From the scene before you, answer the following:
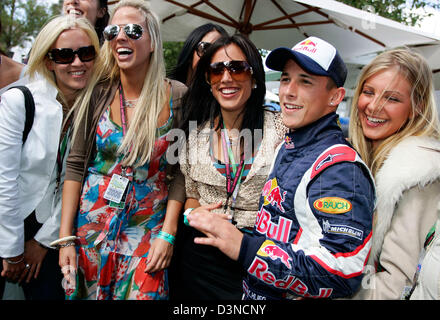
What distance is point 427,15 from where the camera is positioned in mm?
7137

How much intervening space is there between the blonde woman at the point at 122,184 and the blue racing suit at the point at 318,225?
0.86m

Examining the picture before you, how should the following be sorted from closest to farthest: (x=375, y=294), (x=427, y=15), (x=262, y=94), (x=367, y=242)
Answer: (x=367, y=242)
(x=375, y=294)
(x=262, y=94)
(x=427, y=15)

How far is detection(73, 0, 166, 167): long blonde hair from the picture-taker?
6.24 feet

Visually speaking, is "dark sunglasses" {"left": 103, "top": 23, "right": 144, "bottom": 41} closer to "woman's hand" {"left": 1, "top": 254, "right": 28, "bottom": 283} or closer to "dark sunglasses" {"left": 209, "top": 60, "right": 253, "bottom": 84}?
"dark sunglasses" {"left": 209, "top": 60, "right": 253, "bottom": 84}

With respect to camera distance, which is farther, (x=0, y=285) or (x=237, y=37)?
(x=0, y=285)

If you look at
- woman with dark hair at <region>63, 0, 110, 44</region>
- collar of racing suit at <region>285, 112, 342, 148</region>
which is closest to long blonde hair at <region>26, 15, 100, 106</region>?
woman with dark hair at <region>63, 0, 110, 44</region>

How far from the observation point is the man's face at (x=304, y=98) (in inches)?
58.2

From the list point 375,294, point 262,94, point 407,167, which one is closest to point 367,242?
point 375,294

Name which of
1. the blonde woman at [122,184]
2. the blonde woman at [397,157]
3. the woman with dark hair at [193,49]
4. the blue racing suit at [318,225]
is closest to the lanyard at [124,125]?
the blonde woman at [122,184]

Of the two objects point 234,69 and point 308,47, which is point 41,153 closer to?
point 234,69

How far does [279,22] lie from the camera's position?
5812 mm

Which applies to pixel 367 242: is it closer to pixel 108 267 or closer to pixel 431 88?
pixel 431 88
